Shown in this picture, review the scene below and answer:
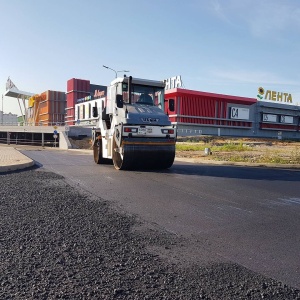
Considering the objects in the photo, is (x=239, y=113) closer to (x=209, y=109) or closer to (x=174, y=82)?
(x=209, y=109)

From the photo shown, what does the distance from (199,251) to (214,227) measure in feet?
3.82

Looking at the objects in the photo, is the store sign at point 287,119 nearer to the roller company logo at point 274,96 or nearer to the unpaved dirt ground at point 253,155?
the roller company logo at point 274,96

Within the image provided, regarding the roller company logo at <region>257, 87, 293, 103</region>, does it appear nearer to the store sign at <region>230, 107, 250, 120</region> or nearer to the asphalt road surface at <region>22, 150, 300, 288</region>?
the store sign at <region>230, 107, 250, 120</region>

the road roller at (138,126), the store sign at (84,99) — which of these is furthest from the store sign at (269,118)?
the road roller at (138,126)

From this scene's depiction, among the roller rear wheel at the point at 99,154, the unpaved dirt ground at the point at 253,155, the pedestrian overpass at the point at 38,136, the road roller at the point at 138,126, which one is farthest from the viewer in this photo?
the pedestrian overpass at the point at 38,136

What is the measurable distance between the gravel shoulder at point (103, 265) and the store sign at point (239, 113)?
5556 cm

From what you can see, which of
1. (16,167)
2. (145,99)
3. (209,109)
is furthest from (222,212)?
(209,109)

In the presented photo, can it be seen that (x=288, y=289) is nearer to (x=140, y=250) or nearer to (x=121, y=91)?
(x=140, y=250)

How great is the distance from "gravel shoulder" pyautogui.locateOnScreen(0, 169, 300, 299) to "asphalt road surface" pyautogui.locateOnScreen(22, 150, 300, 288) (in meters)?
0.25

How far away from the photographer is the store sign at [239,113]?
5883 cm

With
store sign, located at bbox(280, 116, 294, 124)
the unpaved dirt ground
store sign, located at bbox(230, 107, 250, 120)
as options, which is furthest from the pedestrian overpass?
store sign, located at bbox(280, 116, 294, 124)

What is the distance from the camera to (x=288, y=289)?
3.14 m

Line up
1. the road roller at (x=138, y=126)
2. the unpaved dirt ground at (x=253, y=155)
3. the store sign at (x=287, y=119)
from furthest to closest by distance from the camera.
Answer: the store sign at (x=287, y=119) < the unpaved dirt ground at (x=253, y=155) < the road roller at (x=138, y=126)

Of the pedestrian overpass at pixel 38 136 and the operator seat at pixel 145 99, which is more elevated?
the operator seat at pixel 145 99
